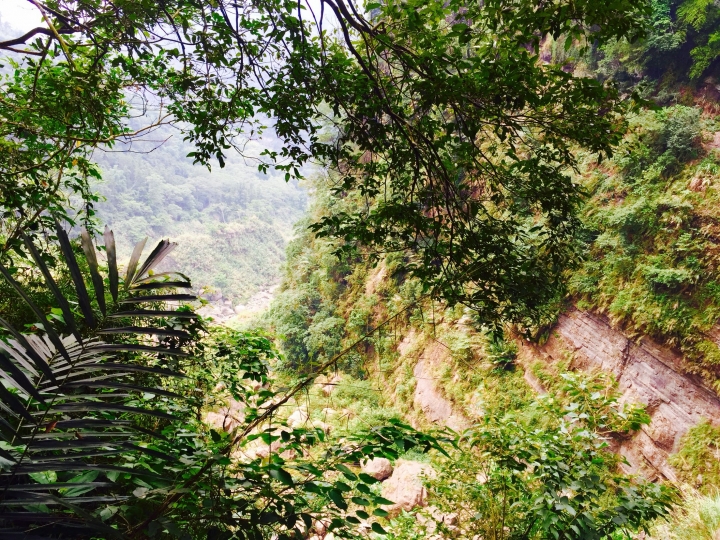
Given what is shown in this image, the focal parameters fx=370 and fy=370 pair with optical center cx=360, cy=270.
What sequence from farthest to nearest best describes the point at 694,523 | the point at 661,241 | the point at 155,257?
the point at 661,241
the point at 694,523
the point at 155,257

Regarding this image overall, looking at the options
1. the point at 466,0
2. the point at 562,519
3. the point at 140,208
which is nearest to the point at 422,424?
the point at 562,519

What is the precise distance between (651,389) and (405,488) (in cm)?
396

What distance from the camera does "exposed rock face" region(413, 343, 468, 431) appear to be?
294 inches

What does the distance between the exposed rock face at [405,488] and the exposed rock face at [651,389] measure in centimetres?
286

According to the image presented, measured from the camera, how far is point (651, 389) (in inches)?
213

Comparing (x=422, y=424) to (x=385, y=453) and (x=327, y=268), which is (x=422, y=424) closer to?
(x=327, y=268)

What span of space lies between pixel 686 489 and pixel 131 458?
6155 millimetres

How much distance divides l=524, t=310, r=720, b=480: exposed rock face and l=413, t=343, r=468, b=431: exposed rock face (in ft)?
8.26

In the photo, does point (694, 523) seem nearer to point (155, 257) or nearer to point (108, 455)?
point (108, 455)

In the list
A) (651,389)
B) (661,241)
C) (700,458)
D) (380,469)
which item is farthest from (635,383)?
(380,469)

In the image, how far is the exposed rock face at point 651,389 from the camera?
4.98 metres

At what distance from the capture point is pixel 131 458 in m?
1.36

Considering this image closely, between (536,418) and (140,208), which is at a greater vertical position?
(140,208)

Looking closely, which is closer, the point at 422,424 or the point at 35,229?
the point at 35,229
